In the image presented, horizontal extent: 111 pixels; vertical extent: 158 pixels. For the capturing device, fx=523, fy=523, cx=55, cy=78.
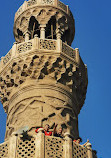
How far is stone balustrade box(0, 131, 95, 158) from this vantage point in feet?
41.0

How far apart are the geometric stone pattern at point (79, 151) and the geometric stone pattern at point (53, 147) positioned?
371 millimetres

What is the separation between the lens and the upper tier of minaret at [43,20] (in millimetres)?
17969

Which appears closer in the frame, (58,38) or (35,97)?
(35,97)

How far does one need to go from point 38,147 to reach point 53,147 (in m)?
0.41

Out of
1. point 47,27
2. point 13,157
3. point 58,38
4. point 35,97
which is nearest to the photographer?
point 13,157

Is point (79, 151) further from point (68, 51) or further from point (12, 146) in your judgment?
point (68, 51)

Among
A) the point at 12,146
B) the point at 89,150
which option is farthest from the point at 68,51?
the point at 12,146

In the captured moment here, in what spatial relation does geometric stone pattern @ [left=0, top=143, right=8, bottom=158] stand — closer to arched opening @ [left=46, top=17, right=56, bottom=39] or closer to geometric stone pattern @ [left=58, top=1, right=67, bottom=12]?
arched opening @ [left=46, top=17, right=56, bottom=39]

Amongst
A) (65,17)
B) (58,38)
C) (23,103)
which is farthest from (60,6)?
(23,103)

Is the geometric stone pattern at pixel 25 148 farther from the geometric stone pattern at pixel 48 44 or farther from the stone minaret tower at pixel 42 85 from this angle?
the geometric stone pattern at pixel 48 44

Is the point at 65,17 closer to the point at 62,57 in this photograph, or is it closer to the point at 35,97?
the point at 62,57

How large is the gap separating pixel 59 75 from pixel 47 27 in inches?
115

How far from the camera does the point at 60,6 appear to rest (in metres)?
18.5

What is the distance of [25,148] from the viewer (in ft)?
41.5
